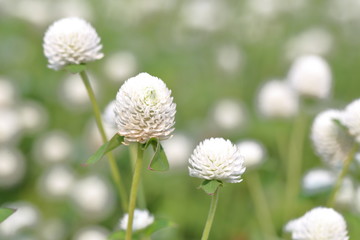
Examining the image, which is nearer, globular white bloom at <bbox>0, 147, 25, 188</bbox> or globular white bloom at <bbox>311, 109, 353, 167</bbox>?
globular white bloom at <bbox>311, 109, 353, 167</bbox>

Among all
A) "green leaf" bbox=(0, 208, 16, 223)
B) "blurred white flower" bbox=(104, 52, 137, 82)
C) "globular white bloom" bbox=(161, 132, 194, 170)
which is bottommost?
"globular white bloom" bbox=(161, 132, 194, 170)

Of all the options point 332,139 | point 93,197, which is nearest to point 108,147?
point 332,139

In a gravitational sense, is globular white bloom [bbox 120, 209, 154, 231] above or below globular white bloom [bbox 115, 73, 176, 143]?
below

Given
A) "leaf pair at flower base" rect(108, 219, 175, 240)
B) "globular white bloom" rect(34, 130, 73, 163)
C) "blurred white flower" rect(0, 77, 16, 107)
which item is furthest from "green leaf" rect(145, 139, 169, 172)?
"blurred white flower" rect(0, 77, 16, 107)

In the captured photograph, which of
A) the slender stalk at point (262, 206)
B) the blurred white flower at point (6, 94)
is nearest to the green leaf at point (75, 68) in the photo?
the slender stalk at point (262, 206)

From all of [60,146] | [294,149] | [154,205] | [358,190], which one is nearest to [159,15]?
[60,146]

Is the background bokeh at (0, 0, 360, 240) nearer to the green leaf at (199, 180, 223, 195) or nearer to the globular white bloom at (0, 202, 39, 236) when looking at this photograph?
the globular white bloom at (0, 202, 39, 236)

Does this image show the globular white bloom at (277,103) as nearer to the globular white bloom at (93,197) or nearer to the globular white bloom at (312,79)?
the globular white bloom at (312,79)

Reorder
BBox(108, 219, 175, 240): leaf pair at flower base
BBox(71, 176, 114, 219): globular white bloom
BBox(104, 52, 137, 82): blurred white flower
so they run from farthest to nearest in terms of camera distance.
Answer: BBox(104, 52, 137, 82): blurred white flower, BBox(71, 176, 114, 219): globular white bloom, BBox(108, 219, 175, 240): leaf pair at flower base
